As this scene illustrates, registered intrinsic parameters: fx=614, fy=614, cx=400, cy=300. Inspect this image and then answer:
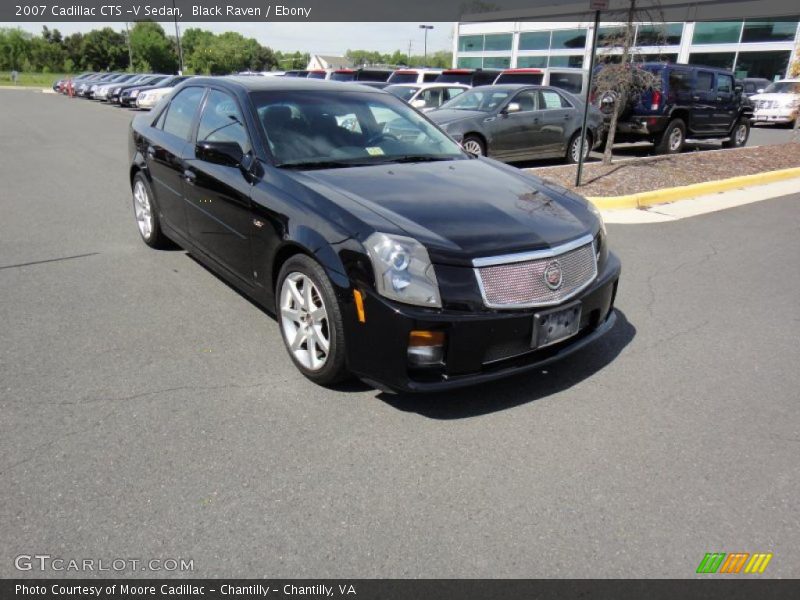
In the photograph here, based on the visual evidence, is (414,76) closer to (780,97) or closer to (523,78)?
(523,78)

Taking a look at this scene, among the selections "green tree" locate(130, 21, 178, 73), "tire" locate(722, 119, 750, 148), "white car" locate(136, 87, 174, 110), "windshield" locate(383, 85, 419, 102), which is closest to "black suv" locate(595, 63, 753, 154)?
"tire" locate(722, 119, 750, 148)

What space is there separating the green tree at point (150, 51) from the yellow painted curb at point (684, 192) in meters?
86.0

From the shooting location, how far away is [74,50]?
89.8 metres

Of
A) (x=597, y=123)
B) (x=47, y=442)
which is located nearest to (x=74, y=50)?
(x=597, y=123)

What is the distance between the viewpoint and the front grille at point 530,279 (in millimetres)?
3029

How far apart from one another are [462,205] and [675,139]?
38.4ft

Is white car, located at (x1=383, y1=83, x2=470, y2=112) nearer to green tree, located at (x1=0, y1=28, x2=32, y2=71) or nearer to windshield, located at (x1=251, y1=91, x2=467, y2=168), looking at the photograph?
windshield, located at (x1=251, y1=91, x2=467, y2=168)

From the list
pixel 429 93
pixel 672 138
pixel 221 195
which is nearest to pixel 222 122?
pixel 221 195

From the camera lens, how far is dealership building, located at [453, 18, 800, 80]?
150 feet

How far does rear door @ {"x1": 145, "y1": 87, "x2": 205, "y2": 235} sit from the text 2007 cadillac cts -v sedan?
0.14 ft

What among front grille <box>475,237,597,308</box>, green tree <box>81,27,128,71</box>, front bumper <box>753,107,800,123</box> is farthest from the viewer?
green tree <box>81,27,128,71</box>

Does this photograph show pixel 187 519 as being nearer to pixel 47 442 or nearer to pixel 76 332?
pixel 47 442
